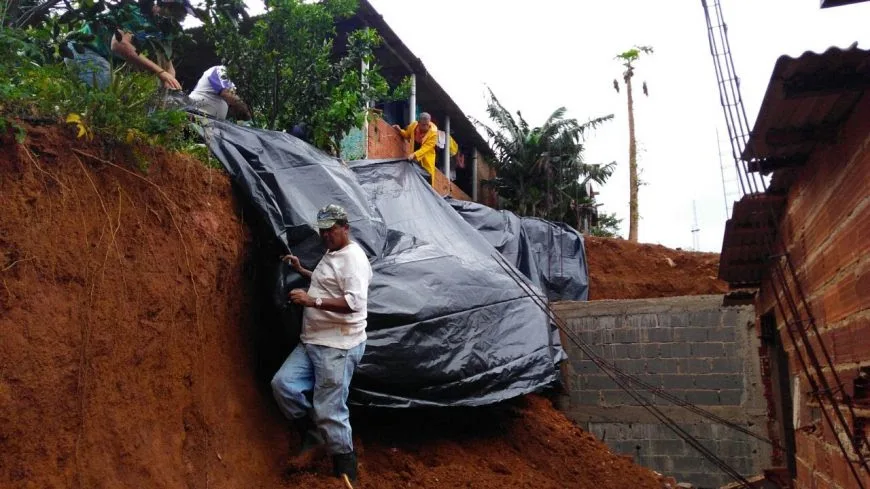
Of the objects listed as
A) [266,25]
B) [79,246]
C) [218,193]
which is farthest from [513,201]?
[79,246]

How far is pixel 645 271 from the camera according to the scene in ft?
42.2

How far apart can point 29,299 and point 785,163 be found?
12.3 ft

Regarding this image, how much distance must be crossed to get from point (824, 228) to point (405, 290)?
2554 millimetres

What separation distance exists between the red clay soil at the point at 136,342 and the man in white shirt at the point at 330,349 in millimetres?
309

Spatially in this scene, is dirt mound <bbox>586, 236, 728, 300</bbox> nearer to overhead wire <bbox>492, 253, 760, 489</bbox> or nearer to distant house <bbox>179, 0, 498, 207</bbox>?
distant house <bbox>179, 0, 498, 207</bbox>

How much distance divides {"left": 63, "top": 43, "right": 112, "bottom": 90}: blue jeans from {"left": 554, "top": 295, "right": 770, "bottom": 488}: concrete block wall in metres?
5.37

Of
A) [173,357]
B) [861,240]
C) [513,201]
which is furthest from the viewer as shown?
[513,201]

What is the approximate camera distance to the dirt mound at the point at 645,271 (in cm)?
1224

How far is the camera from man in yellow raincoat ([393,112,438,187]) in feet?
35.0

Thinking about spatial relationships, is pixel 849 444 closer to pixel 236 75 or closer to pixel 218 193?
pixel 218 193

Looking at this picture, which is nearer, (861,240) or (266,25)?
(861,240)

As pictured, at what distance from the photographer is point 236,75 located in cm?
691

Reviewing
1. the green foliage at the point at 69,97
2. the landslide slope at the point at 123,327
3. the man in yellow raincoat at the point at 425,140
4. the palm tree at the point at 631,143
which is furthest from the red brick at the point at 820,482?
the palm tree at the point at 631,143

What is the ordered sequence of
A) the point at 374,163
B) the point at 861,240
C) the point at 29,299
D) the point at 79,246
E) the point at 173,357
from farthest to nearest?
the point at 374,163, the point at 173,357, the point at 79,246, the point at 29,299, the point at 861,240
